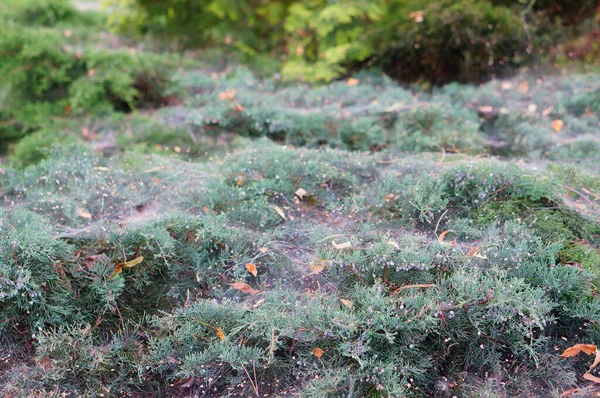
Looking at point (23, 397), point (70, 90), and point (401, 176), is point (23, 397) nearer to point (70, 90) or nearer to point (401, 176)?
point (401, 176)

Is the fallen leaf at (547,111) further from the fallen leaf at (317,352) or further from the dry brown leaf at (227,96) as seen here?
the fallen leaf at (317,352)

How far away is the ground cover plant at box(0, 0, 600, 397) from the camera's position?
2211 mm

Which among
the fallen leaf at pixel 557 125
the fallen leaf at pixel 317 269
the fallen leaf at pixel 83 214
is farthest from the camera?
the fallen leaf at pixel 557 125

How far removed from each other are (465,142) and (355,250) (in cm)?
175

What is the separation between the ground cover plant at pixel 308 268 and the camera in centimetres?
221

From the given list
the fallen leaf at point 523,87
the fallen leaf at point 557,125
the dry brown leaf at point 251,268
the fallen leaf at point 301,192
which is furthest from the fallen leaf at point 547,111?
the dry brown leaf at point 251,268

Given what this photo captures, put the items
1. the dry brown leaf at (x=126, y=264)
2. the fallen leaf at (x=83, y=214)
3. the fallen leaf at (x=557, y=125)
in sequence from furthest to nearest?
the fallen leaf at (x=557, y=125), the fallen leaf at (x=83, y=214), the dry brown leaf at (x=126, y=264)

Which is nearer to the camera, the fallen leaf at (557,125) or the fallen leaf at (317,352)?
the fallen leaf at (317,352)

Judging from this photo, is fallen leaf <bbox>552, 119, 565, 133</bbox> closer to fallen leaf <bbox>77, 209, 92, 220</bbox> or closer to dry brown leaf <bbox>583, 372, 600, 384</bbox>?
dry brown leaf <bbox>583, 372, 600, 384</bbox>

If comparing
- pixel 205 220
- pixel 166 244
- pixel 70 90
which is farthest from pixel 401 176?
pixel 70 90

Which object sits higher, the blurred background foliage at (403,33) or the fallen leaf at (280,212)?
the blurred background foliage at (403,33)

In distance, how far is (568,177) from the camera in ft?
9.82

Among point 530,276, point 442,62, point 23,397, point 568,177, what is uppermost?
point 442,62

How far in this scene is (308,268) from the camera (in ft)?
8.39
